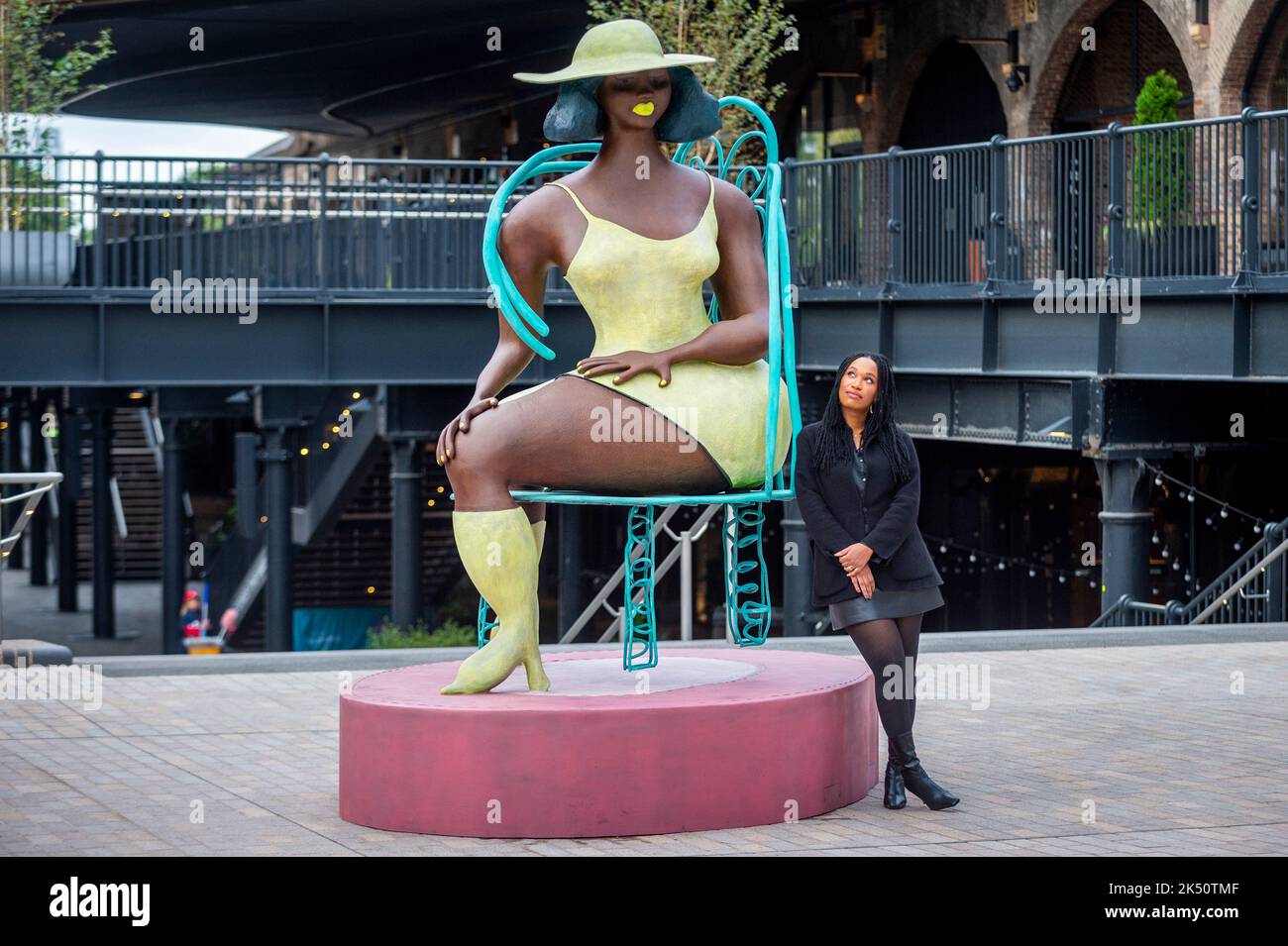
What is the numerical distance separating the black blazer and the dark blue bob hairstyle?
1.34m

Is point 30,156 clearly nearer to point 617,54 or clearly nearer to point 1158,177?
point 1158,177

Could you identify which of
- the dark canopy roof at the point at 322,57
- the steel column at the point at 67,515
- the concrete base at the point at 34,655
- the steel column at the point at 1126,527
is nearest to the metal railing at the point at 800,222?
the steel column at the point at 1126,527

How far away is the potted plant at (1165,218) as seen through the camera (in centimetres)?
1452

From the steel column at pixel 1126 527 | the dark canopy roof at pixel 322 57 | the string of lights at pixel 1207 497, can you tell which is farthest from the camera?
the dark canopy roof at pixel 322 57

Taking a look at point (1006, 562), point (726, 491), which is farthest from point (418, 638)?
point (726, 491)

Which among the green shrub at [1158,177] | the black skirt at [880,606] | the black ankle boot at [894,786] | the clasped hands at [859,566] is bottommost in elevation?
the black ankle boot at [894,786]

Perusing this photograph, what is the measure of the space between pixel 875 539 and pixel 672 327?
1.16m

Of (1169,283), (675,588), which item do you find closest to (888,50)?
(675,588)

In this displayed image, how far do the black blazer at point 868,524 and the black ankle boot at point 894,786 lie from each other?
684 mm

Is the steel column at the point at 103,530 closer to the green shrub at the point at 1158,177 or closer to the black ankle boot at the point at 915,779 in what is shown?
the green shrub at the point at 1158,177

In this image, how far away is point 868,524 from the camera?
7.74 m

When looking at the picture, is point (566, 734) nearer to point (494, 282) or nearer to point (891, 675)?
point (891, 675)

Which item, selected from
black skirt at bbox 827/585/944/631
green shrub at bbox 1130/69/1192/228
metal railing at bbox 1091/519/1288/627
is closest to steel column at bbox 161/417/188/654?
metal railing at bbox 1091/519/1288/627

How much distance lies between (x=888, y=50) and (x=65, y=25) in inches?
455
